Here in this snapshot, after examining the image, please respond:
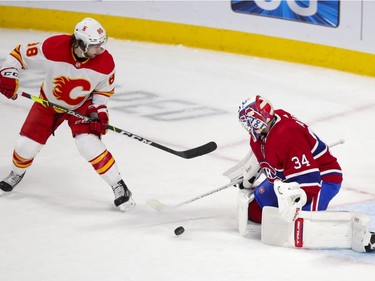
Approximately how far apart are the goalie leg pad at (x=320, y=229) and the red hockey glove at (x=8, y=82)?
4.31 ft

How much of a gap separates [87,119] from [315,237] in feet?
3.88

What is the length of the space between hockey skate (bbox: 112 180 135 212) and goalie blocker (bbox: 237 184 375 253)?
0.76 m

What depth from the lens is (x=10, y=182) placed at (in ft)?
16.4

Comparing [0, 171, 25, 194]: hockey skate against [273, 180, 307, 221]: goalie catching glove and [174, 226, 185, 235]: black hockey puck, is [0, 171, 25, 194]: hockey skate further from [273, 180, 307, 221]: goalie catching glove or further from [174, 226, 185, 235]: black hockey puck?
[273, 180, 307, 221]: goalie catching glove

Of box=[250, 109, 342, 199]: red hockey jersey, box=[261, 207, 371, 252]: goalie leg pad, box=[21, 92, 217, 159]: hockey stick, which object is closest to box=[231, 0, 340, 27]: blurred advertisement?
box=[21, 92, 217, 159]: hockey stick

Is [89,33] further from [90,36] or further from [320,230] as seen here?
[320,230]

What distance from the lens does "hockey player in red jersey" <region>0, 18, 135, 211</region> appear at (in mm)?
4688

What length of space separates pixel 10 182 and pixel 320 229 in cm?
160

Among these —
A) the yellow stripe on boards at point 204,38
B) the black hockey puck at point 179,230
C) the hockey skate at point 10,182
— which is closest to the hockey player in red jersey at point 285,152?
the black hockey puck at point 179,230

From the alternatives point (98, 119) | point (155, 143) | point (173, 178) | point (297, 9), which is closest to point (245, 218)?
point (155, 143)

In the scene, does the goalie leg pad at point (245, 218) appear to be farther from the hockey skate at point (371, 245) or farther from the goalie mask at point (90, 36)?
the goalie mask at point (90, 36)

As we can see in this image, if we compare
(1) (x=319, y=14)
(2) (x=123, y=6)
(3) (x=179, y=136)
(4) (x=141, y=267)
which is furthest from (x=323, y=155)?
(2) (x=123, y=6)

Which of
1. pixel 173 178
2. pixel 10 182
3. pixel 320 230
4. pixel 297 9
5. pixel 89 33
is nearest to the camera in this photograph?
pixel 320 230

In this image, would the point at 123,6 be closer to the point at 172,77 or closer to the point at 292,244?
the point at 172,77
